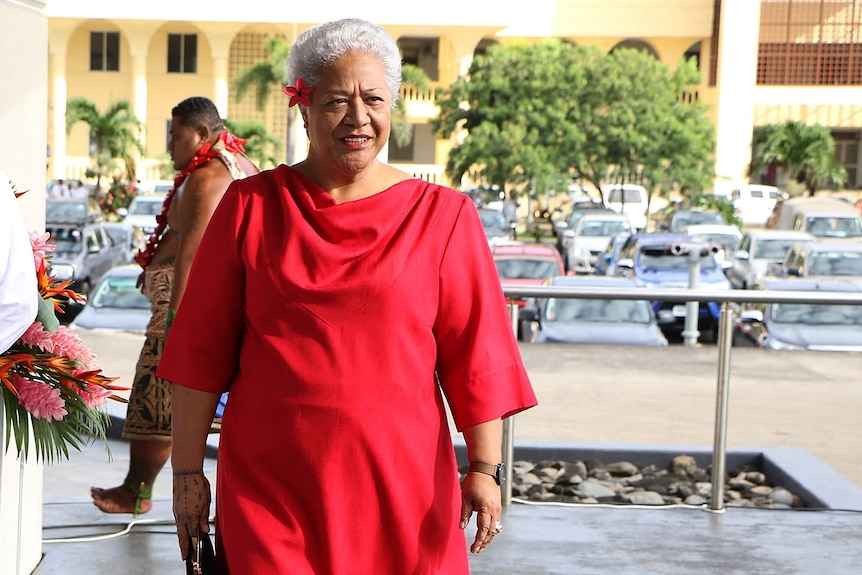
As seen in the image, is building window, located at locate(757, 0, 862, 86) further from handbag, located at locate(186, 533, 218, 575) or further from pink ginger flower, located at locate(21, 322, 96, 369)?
handbag, located at locate(186, 533, 218, 575)

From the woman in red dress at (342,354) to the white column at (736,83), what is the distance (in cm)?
4966

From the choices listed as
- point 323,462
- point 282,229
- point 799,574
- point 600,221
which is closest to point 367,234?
point 282,229

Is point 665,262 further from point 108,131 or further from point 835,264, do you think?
point 108,131

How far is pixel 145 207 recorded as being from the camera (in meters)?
31.6

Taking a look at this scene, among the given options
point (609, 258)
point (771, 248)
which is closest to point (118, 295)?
point (609, 258)

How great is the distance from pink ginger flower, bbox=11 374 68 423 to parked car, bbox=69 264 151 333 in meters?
9.59

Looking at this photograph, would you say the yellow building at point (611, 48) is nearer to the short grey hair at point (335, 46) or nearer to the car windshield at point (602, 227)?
the car windshield at point (602, 227)

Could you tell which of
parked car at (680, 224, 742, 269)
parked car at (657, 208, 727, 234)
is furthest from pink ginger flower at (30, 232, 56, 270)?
parked car at (657, 208, 727, 234)

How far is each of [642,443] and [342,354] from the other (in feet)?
16.1

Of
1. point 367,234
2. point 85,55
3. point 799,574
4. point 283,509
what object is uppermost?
point 85,55

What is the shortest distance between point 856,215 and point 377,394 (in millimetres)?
28413

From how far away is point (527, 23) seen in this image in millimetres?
51188

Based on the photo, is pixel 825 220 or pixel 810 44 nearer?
pixel 825 220

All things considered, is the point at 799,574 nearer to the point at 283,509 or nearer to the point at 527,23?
the point at 283,509
